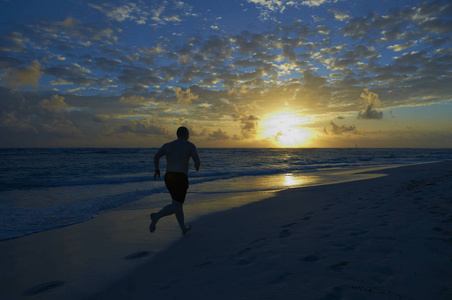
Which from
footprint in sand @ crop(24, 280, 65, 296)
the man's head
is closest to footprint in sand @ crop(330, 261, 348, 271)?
the man's head

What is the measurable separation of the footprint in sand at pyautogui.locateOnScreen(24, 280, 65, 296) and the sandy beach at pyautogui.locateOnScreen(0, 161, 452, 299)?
16 millimetres

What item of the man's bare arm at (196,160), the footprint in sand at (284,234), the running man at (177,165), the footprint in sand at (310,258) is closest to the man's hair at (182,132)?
the running man at (177,165)

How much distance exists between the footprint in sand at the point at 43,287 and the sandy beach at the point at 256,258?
16 millimetres

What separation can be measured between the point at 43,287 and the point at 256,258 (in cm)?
307

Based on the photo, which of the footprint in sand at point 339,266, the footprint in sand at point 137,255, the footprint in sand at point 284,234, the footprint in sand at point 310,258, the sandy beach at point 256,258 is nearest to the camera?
the sandy beach at point 256,258

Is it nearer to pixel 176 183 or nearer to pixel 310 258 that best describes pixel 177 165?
pixel 176 183

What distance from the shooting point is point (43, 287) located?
3.46 metres

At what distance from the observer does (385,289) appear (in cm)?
255

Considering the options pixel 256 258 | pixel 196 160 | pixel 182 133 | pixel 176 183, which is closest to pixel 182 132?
pixel 182 133

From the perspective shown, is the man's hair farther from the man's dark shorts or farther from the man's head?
the man's dark shorts

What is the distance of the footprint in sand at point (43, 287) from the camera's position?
10.9ft

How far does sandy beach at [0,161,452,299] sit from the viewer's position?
279 centimetres

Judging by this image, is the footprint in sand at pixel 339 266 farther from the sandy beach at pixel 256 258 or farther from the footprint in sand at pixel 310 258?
the footprint in sand at pixel 310 258

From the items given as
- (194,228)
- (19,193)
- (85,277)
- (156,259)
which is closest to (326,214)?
(194,228)
